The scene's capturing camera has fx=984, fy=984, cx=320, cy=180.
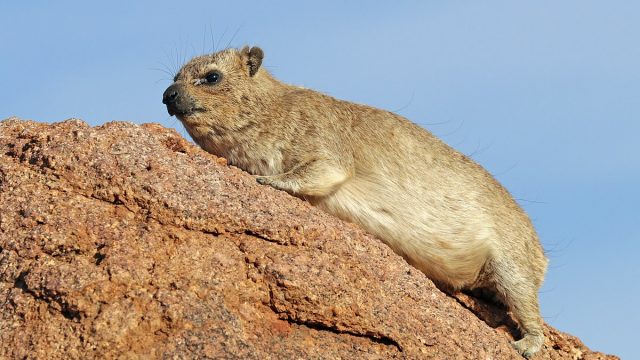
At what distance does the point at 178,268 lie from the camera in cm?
796

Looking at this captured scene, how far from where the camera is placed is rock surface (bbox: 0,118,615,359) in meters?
7.51

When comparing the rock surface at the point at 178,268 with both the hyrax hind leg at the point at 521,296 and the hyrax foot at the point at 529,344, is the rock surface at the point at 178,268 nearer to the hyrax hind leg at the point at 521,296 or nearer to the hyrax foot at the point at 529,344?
the hyrax foot at the point at 529,344

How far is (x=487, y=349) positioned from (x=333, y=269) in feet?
5.87

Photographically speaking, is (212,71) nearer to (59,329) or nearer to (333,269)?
(333,269)

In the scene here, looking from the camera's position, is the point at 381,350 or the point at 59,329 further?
the point at 381,350

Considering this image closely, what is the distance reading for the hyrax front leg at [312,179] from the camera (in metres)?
10.1

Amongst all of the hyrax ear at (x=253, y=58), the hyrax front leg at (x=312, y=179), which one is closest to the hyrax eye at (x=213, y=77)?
the hyrax ear at (x=253, y=58)

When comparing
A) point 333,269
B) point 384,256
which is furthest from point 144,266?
point 384,256

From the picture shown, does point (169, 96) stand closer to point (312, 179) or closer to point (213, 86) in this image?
point (213, 86)

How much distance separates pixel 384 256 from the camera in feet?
30.8

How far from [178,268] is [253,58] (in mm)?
4407

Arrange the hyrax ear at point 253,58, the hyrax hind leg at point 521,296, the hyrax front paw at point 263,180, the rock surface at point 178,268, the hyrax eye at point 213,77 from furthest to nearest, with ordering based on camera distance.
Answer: the hyrax ear at point 253,58, the hyrax eye at point 213,77, the hyrax hind leg at point 521,296, the hyrax front paw at point 263,180, the rock surface at point 178,268

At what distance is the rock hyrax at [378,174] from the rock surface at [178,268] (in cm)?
101

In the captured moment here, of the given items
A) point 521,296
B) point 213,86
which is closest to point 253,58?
point 213,86
